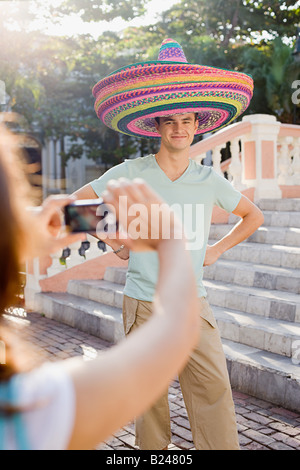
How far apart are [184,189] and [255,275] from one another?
11.9ft

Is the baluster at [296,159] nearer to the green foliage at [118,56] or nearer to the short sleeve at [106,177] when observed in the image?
the short sleeve at [106,177]

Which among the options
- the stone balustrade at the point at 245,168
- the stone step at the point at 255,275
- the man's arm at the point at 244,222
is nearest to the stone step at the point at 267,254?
the stone step at the point at 255,275

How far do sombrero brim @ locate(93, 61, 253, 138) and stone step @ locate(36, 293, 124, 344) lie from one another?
3461 millimetres

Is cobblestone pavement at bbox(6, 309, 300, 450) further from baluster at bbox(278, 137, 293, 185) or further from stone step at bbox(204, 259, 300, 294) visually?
baluster at bbox(278, 137, 293, 185)

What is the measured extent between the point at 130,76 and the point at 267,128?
6.13m

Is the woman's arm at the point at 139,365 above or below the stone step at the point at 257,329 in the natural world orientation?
above

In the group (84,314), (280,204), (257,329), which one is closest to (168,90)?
(257,329)

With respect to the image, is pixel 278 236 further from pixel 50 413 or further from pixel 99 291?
pixel 50 413

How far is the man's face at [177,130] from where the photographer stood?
9.21 feet

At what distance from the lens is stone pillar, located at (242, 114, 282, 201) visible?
8.54m

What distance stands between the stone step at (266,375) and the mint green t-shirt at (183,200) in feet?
5.73

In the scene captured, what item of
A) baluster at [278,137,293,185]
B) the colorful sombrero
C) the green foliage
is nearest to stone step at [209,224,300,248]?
baluster at [278,137,293,185]

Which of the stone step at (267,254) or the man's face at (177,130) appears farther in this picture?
the stone step at (267,254)

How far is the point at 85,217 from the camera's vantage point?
1.06 metres
